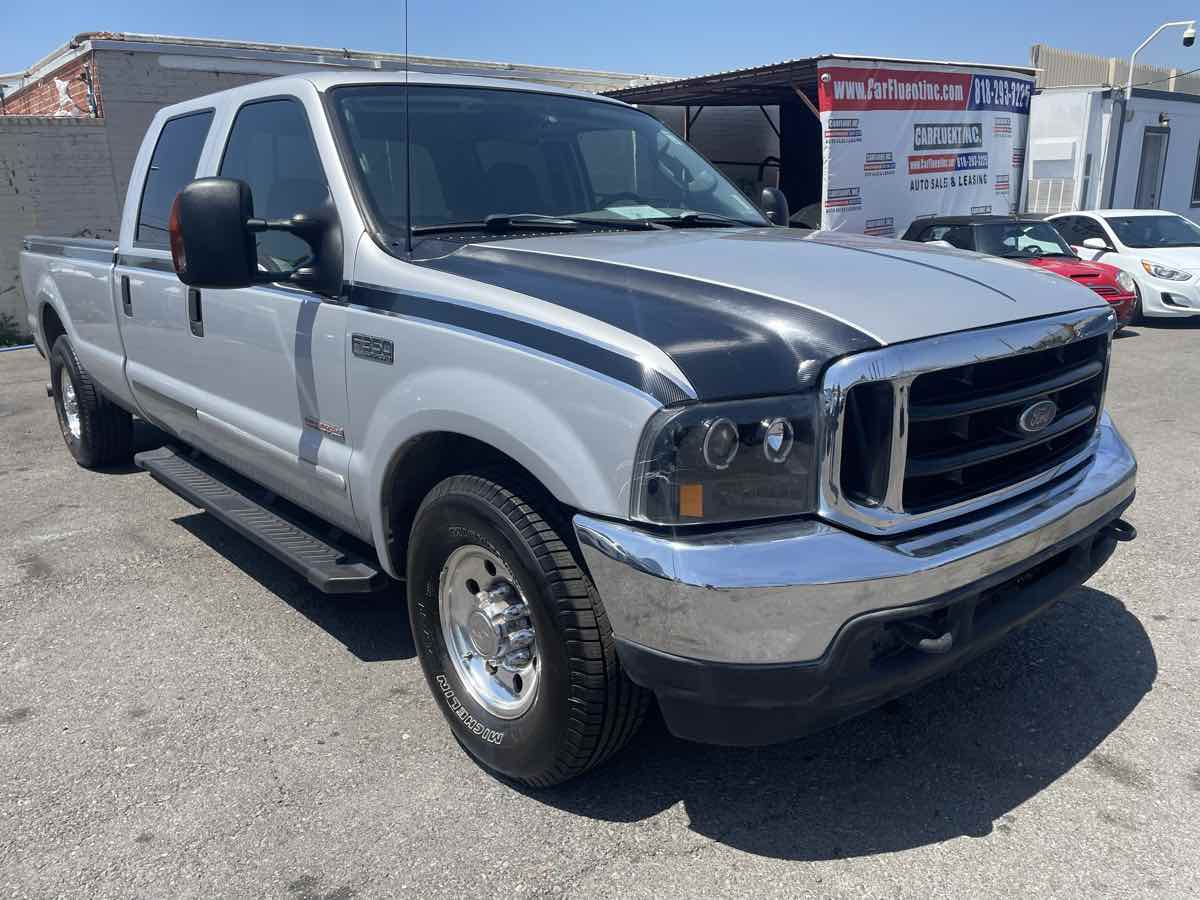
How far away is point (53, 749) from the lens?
313cm

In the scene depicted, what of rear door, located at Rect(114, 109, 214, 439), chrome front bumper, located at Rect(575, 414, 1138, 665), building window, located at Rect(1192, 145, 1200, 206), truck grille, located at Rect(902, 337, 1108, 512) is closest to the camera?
chrome front bumper, located at Rect(575, 414, 1138, 665)

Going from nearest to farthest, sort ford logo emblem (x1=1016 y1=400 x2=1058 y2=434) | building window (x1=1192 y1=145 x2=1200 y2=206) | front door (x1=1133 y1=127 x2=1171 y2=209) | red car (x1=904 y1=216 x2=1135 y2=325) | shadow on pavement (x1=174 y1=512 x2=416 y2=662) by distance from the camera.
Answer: ford logo emblem (x1=1016 y1=400 x2=1058 y2=434), shadow on pavement (x1=174 y1=512 x2=416 y2=662), red car (x1=904 y1=216 x2=1135 y2=325), front door (x1=1133 y1=127 x2=1171 y2=209), building window (x1=1192 y1=145 x2=1200 y2=206)

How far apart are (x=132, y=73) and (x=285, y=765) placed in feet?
43.7

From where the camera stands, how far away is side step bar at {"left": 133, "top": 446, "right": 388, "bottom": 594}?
10.8 feet

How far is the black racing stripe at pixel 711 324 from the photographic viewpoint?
222 centimetres

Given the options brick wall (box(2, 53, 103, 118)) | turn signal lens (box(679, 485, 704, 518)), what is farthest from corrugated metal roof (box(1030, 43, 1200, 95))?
turn signal lens (box(679, 485, 704, 518))

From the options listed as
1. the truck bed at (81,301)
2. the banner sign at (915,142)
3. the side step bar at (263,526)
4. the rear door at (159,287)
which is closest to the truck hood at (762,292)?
the side step bar at (263,526)

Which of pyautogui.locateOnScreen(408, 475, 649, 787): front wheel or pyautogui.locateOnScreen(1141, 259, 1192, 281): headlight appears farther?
pyautogui.locateOnScreen(1141, 259, 1192, 281): headlight

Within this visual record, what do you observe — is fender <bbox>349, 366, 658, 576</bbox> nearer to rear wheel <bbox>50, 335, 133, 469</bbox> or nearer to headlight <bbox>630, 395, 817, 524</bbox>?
headlight <bbox>630, 395, 817, 524</bbox>

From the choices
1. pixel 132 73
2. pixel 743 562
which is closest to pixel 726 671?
pixel 743 562

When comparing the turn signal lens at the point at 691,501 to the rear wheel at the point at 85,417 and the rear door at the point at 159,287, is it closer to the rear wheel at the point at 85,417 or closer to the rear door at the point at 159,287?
the rear door at the point at 159,287

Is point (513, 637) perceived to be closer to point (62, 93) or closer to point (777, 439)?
point (777, 439)

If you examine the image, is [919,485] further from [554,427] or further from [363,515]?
[363,515]

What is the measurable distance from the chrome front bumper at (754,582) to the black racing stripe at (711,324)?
0.34 meters
